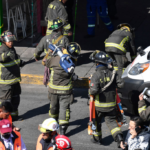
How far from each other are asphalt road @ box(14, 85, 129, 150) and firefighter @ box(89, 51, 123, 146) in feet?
1.92

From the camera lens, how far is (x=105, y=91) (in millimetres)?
6160

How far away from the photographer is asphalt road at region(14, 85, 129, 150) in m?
6.72

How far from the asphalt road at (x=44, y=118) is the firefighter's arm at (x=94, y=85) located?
1.19 metres

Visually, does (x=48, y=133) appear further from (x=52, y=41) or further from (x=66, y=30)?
(x=66, y=30)

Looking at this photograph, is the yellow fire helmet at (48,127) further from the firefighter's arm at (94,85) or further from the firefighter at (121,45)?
the firefighter at (121,45)

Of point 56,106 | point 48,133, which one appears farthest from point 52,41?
point 48,133

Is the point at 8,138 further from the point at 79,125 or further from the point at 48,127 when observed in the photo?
the point at 79,125

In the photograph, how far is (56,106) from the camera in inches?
269

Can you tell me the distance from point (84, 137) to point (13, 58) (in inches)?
83.1

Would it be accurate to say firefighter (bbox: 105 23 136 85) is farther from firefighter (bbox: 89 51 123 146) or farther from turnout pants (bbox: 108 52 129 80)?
firefighter (bbox: 89 51 123 146)

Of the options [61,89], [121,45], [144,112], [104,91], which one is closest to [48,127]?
[144,112]

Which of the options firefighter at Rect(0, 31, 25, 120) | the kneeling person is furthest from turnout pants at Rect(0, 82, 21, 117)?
the kneeling person

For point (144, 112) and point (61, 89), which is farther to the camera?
point (61, 89)

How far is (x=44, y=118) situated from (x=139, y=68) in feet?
7.62
